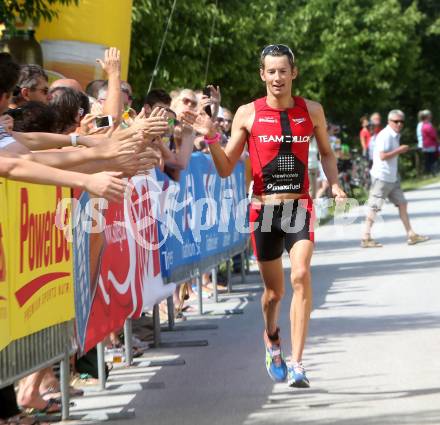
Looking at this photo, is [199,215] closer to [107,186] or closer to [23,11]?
[23,11]

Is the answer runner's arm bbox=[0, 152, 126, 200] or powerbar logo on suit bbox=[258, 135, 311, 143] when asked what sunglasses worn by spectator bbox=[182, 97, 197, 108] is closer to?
powerbar logo on suit bbox=[258, 135, 311, 143]

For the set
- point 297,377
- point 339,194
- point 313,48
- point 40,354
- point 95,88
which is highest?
point 313,48

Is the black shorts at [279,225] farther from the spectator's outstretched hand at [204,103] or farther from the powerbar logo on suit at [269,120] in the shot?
the spectator's outstretched hand at [204,103]

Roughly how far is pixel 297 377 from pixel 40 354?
6.00 feet

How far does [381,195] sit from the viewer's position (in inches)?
832

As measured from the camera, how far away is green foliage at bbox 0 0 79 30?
13.2 m

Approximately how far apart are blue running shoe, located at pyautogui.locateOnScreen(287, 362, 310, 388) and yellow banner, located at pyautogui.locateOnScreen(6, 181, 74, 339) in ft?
4.84

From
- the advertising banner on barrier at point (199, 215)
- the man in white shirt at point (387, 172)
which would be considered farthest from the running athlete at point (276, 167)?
the man in white shirt at point (387, 172)

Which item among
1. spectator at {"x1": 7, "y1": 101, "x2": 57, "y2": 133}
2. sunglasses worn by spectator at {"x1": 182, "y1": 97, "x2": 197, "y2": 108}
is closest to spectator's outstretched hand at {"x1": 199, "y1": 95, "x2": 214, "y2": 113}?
spectator at {"x1": 7, "y1": 101, "x2": 57, "y2": 133}

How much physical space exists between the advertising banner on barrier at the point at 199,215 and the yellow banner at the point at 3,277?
443 cm

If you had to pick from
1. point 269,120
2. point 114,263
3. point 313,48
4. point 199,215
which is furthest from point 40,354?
point 313,48

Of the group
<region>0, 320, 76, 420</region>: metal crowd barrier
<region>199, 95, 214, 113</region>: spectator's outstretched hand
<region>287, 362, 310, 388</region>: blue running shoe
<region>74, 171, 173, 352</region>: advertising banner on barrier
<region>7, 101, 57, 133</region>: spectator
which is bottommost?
<region>287, 362, 310, 388</region>: blue running shoe

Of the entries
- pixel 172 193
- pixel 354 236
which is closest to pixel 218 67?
pixel 354 236

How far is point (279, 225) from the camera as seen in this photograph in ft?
30.8
